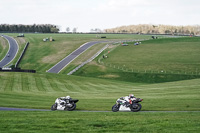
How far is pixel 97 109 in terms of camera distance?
31.6m

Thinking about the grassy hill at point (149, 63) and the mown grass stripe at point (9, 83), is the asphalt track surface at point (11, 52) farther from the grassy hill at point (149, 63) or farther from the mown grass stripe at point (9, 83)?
the mown grass stripe at point (9, 83)

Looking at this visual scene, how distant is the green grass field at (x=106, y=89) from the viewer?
72.8ft

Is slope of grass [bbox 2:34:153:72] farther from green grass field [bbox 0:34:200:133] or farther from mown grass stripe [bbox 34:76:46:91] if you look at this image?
mown grass stripe [bbox 34:76:46:91]

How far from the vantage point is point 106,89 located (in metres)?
55.5

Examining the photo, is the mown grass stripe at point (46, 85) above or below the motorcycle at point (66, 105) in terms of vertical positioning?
below

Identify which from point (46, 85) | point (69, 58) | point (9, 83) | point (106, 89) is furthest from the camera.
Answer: point (69, 58)

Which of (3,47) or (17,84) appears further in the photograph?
(3,47)

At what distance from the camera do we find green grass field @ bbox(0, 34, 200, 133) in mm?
22203

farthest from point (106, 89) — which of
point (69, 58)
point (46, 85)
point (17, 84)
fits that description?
point (69, 58)

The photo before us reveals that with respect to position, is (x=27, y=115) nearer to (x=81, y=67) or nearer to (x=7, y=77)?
(x=7, y=77)

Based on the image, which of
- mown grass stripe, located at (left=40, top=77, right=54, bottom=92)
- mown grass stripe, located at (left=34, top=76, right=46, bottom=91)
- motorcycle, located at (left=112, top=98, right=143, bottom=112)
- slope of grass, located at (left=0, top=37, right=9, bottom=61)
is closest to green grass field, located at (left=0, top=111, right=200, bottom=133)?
motorcycle, located at (left=112, top=98, right=143, bottom=112)

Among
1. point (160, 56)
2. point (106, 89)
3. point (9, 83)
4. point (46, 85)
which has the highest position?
point (9, 83)

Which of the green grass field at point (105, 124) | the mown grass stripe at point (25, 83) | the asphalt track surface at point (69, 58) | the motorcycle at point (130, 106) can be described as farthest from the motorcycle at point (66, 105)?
the asphalt track surface at point (69, 58)

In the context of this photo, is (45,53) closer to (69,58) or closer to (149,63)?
Result: (69,58)
